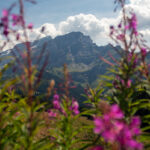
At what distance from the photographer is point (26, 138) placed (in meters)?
2.86

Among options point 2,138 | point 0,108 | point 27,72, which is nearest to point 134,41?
point 27,72

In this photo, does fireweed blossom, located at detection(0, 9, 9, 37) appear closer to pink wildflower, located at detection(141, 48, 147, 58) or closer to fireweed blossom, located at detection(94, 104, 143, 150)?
fireweed blossom, located at detection(94, 104, 143, 150)

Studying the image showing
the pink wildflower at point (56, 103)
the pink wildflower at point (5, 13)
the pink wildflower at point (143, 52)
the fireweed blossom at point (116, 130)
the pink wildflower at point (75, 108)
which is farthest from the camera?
the pink wildflower at point (56, 103)

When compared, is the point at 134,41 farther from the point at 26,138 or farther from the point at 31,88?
the point at 26,138

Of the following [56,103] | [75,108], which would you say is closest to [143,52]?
[75,108]

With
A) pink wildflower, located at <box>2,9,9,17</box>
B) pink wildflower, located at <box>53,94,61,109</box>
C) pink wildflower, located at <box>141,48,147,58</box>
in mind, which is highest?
pink wildflower, located at <box>2,9,9,17</box>

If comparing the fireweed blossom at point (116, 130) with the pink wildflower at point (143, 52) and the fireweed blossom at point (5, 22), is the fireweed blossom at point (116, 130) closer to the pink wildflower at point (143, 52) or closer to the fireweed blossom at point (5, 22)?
the fireweed blossom at point (5, 22)

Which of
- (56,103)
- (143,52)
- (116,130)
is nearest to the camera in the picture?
(116,130)

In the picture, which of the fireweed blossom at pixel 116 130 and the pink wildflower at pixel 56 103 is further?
the pink wildflower at pixel 56 103

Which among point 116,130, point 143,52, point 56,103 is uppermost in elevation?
point 143,52

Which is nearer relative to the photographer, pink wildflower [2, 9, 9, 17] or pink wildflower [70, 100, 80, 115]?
pink wildflower [2, 9, 9, 17]

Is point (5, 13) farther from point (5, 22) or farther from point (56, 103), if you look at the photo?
point (56, 103)

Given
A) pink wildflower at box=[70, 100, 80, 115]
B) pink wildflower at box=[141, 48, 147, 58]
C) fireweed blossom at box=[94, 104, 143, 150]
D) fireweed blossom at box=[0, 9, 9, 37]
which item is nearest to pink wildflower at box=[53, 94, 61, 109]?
pink wildflower at box=[70, 100, 80, 115]

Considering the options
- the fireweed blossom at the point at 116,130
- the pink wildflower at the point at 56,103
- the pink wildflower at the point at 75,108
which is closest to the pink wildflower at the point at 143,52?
the pink wildflower at the point at 75,108
